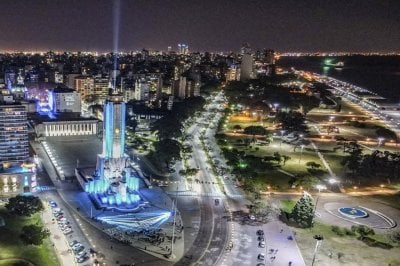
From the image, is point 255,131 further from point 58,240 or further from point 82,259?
point 82,259

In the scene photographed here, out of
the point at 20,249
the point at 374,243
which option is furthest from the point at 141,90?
the point at 374,243

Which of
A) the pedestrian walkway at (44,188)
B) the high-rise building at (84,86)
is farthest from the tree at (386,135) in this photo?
the high-rise building at (84,86)

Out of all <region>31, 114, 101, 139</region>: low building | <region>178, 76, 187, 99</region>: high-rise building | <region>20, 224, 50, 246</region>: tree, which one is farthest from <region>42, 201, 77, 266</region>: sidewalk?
<region>178, 76, 187, 99</region>: high-rise building

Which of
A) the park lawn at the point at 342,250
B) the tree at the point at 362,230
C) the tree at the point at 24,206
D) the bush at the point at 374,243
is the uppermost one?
the tree at the point at 24,206

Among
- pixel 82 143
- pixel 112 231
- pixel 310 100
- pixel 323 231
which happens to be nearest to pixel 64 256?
pixel 112 231

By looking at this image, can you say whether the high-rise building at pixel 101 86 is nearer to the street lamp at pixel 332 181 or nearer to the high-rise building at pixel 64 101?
the high-rise building at pixel 64 101
